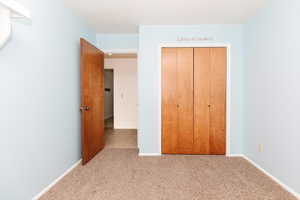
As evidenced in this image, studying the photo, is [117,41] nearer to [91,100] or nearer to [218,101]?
[91,100]

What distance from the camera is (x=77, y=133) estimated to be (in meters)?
2.78

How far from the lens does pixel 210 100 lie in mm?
3148

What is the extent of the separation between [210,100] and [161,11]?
1779mm

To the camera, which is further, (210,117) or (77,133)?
(210,117)

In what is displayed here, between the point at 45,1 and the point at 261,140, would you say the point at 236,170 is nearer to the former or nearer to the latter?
the point at 261,140

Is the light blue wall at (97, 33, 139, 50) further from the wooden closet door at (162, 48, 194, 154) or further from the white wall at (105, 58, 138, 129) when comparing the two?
the white wall at (105, 58, 138, 129)

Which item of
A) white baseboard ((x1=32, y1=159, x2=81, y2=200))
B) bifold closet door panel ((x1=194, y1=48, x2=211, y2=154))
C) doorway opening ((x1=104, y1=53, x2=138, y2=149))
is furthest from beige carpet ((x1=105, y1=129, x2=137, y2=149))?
bifold closet door panel ((x1=194, y1=48, x2=211, y2=154))

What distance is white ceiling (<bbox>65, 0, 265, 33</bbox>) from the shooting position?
245 cm

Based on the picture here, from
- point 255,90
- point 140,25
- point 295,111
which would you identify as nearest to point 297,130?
point 295,111

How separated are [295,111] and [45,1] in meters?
3.19

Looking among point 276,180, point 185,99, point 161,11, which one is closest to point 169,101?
point 185,99

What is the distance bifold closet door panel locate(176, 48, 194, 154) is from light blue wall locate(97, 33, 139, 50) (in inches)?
42.7

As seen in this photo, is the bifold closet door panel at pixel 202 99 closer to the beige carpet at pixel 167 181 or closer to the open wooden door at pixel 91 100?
the beige carpet at pixel 167 181

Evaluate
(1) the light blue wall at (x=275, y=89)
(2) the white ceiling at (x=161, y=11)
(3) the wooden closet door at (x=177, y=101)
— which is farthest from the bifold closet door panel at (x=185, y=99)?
(1) the light blue wall at (x=275, y=89)
